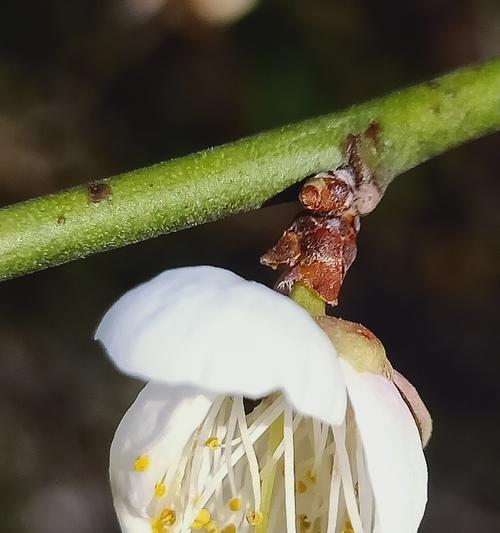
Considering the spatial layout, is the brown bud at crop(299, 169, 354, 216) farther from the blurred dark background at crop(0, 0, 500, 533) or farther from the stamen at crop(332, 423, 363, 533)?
the blurred dark background at crop(0, 0, 500, 533)

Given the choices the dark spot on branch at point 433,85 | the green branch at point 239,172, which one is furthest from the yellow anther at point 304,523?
the dark spot on branch at point 433,85

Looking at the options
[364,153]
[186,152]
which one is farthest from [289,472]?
[186,152]

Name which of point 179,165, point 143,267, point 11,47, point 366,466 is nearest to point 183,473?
point 366,466

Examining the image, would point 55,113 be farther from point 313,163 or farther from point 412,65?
point 313,163

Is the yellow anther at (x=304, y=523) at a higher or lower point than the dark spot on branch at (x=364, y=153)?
lower

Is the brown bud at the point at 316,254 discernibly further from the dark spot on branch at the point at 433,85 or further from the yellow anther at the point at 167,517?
the yellow anther at the point at 167,517

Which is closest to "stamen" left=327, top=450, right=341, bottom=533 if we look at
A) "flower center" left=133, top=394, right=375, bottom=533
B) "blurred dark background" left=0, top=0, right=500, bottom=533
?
"flower center" left=133, top=394, right=375, bottom=533
